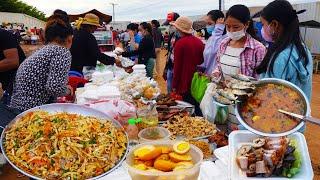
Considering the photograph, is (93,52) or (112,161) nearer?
(112,161)

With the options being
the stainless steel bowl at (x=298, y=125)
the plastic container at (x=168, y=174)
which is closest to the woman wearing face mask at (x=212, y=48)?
the stainless steel bowl at (x=298, y=125)

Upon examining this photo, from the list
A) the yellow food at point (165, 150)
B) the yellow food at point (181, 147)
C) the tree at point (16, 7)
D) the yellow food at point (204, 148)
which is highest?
the tree at point (16, 7)

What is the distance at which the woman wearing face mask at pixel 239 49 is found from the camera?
110 inches

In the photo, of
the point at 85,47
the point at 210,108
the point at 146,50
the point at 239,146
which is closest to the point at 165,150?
the point at 239,146

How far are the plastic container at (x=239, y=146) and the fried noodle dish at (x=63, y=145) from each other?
0.49 metres

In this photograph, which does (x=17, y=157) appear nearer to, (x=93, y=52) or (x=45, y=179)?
(x=45, y=179)

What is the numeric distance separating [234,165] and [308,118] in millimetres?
353

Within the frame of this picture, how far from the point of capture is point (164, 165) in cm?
133

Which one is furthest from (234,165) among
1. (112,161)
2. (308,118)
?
(112,161)

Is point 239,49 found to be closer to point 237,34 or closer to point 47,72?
point 237,34

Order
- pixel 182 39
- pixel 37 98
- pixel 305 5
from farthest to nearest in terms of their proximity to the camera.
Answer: pixel 305 5 → pixel 182 39 → pixel 37 98

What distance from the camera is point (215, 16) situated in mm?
4836

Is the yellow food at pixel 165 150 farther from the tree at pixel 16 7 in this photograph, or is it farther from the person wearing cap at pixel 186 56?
the tree at pixel 16 7

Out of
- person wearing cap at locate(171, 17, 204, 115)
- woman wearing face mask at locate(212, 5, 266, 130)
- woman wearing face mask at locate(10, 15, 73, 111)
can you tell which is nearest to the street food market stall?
woman wearing face mask at locate(10, 15, 73, 111)
